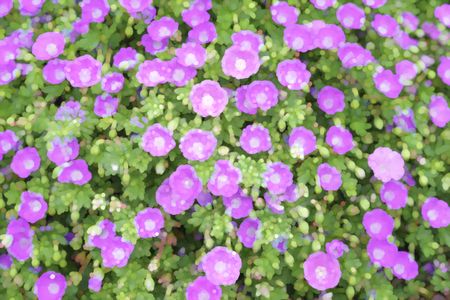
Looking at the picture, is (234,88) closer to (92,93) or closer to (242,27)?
(242,27)

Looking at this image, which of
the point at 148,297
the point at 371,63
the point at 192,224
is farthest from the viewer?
the point at 371,63

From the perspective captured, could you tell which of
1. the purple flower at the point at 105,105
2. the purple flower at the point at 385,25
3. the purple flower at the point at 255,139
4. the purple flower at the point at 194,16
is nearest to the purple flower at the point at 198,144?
the purple flower at the point at 255,139

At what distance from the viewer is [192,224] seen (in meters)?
2.77

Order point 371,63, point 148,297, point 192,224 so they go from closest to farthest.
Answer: point 148,297, point 192,224, point 371,63

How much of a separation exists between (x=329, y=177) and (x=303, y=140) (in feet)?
0.67

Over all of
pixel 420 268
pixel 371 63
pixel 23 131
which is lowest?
pixel 420 268

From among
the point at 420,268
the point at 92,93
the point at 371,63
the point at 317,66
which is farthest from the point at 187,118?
the point at 420,268

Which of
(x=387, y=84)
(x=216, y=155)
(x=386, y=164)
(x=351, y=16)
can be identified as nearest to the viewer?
(x=216, y=155)

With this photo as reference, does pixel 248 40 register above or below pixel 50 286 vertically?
above

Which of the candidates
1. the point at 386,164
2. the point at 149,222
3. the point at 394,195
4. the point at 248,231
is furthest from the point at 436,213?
the point at 149,222

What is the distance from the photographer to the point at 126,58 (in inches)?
115

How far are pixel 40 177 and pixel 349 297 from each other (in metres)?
1.50

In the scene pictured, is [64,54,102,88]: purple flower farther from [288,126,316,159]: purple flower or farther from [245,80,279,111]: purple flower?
[288,126,316,159]: purple flower

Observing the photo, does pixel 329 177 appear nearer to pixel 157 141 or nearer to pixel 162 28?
pixel 157 141
